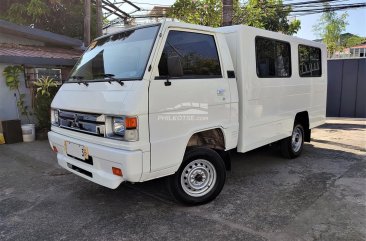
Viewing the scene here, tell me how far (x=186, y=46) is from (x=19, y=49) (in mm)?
7663

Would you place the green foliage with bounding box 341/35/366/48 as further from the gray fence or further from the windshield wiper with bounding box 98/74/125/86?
the windshield wiper with bounding box 98/74/125/86

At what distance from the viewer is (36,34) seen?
425 inches

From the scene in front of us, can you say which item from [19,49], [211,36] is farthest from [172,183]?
[19,49]

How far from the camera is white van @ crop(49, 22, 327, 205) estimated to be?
340cm

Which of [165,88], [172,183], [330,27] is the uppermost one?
[330,27]

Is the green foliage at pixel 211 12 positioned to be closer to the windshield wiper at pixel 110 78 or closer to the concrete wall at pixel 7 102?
the concrete wall at pixel 7 102

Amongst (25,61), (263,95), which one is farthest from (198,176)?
(25,61)

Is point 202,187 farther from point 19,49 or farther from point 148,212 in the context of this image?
point 19,49

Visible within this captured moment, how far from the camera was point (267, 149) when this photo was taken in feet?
23.1

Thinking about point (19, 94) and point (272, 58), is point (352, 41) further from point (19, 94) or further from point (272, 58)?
point (19, 94)

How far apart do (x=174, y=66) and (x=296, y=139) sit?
12.4ft

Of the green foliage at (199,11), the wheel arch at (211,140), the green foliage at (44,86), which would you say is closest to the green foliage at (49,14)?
the green foliage at (199,11)

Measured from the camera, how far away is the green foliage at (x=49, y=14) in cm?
1594

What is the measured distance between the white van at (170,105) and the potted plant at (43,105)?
4.46 meters
